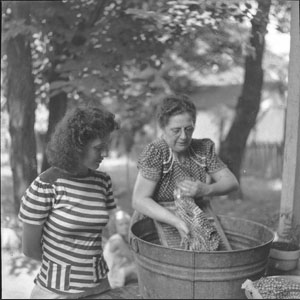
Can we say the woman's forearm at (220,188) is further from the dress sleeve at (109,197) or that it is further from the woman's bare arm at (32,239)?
the woman's bare arm at (32,239)

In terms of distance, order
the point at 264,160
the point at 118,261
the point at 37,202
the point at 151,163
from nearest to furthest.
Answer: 1. the point at 37,202
2. the point at 151,163
3. the point at 118,261
4. the point at 264,160

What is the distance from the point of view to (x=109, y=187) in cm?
222

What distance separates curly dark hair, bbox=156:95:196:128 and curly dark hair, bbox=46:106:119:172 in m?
0.51

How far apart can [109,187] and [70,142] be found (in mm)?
356

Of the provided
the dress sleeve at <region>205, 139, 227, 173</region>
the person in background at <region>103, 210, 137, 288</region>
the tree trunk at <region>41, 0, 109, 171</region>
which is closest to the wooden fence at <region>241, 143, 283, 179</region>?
the tree trunk at <region>41, 0, 109, 171</region>

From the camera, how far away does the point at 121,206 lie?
7.22m

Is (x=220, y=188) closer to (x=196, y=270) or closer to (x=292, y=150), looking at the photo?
(x=292, y=150)

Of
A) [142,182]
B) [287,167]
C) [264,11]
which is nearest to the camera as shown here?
[142,182]

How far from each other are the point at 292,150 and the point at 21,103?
3375 millimetres

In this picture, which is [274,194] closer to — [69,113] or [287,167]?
[287,167]

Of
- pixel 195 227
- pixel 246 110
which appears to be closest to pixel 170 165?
pixel 195 227

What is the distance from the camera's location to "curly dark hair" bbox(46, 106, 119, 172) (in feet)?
6.52

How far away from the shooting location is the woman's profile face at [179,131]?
2.44 meters

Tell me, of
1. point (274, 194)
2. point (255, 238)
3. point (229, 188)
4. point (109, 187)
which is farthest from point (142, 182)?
point (274, 194)
